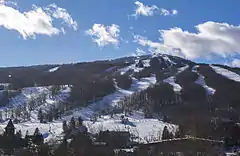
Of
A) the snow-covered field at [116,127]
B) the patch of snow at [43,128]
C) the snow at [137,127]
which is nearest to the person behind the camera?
the snow at [137,127]

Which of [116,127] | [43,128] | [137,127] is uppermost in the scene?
[43,128]

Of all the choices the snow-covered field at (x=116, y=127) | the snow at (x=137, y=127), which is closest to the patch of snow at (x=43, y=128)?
the snow-covered field at (x=116, y=127)

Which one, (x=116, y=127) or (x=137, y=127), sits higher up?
(x=116, y=127)

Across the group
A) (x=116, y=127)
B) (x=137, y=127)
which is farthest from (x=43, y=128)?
(x=137, y=127)

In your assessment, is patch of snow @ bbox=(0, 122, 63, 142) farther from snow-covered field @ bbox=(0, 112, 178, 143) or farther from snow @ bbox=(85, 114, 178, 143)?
snow @ bbox=(85, 114, 178, 143)

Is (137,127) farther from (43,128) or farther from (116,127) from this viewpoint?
(43,128)

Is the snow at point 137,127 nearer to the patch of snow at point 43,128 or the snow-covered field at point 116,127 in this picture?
the snow-covered field at point 116,127

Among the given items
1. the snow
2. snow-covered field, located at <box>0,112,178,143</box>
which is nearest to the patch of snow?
snow-covered field, located at <box>0,112,178,143</box>

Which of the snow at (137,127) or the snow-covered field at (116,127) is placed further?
the snow-covered field at (116,127)

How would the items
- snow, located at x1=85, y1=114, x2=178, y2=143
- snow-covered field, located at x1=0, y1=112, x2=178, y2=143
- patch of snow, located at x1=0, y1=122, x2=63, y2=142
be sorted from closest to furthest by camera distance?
1. snow, located at x1=85, y1=114, x2=178, y2=143
2. snow-covered field, located at x1=0, y1=112, x2=178, y2=143
3. patch of snow, located at x1=0, y1=122, x2=63, y2=142

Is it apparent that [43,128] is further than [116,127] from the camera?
Yes

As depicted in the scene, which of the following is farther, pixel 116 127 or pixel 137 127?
pixel 137 127

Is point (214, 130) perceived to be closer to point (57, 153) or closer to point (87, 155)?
point (87, 155)

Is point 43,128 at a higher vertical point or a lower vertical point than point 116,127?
higher
